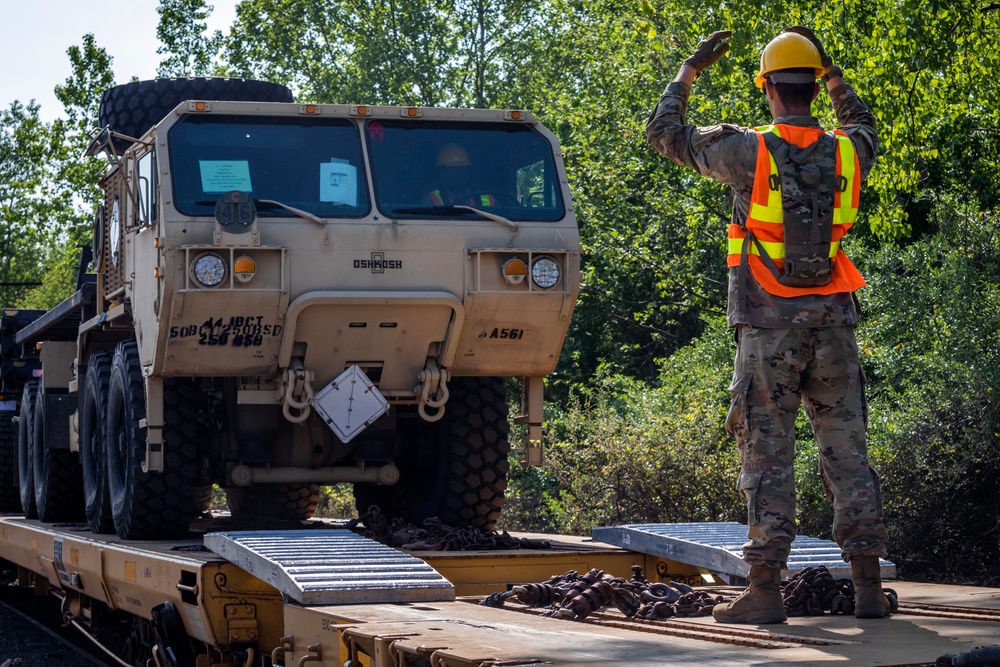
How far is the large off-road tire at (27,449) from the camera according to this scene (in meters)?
11.5

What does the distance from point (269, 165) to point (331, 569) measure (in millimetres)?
3128

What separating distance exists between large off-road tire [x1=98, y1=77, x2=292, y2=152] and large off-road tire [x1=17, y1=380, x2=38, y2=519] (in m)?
3.01

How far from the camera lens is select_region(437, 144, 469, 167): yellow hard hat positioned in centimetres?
791

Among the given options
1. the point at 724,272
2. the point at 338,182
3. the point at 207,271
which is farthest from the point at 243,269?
the point at 724,272

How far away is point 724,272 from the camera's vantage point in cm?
1952

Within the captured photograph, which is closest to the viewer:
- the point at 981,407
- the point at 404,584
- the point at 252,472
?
the point at 404,584

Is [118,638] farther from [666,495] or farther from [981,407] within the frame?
[981,407]

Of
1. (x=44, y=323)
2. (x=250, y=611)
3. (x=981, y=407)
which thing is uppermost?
(x=44, y=323)

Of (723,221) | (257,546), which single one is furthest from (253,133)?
(723,221)

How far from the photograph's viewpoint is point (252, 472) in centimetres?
811

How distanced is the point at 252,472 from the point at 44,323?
369 centimetres

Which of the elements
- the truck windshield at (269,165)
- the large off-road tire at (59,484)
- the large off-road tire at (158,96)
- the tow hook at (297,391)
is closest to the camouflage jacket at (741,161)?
the truck windshield at (269,165)

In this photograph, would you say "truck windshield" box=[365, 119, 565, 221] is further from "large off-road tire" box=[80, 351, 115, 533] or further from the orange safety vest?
the orange safety vest

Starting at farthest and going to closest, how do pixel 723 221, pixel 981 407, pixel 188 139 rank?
pixel 723 221 < pixel 981 407 < pixel 188 139
